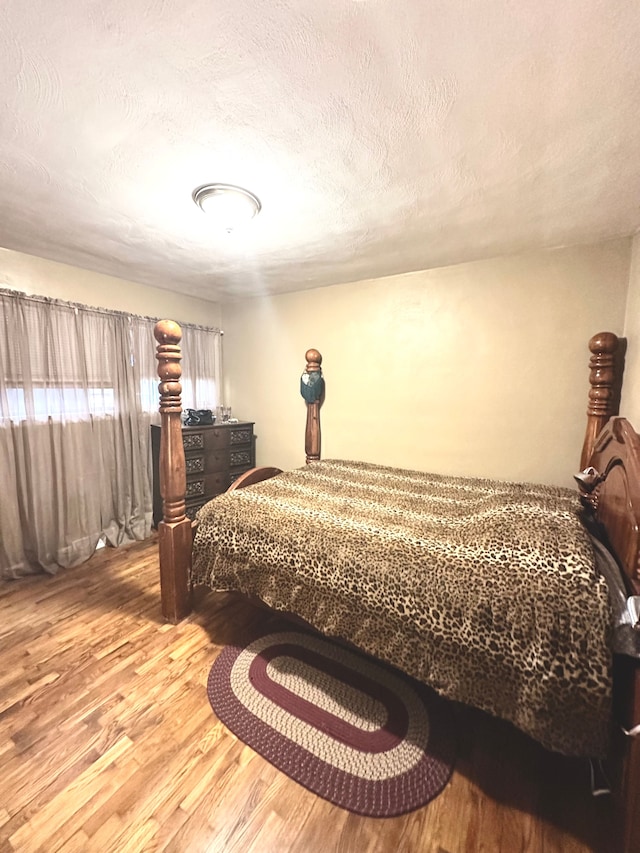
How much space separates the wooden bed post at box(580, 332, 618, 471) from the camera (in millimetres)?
1956

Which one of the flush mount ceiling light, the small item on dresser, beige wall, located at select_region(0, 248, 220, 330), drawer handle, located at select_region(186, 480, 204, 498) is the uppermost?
the flush mount ceiling light

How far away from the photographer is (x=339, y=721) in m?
1.40

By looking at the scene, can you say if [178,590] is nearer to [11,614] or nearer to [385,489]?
[11,614]

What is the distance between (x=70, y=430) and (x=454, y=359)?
3110 millimetres

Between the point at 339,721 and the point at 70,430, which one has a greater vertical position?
the point at 70,430

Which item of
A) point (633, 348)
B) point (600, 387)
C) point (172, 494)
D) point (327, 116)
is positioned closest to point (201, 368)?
point (172, 494)

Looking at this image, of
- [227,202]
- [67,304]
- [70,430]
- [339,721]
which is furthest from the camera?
[70,430]

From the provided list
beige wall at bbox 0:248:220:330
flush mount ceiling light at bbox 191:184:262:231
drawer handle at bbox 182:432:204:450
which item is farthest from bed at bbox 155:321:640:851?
beige wall at bbox 0:248:220:330

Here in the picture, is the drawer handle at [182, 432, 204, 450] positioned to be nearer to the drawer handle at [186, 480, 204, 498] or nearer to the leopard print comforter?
the drawer handle at [186, 480, 204, 498]

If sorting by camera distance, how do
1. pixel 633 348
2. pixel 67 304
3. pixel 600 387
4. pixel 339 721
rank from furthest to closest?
pixel 67 304 < pixel 600 387 < pixel 633 348 < pixel 339 721

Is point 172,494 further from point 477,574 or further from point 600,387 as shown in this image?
point 600,387

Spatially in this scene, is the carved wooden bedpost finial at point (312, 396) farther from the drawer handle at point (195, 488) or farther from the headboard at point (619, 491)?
the headboard at point (619, 491)

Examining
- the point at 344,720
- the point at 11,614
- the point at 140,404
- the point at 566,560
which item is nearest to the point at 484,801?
the point at 344,720

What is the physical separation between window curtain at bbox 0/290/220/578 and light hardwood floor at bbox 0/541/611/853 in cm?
97
